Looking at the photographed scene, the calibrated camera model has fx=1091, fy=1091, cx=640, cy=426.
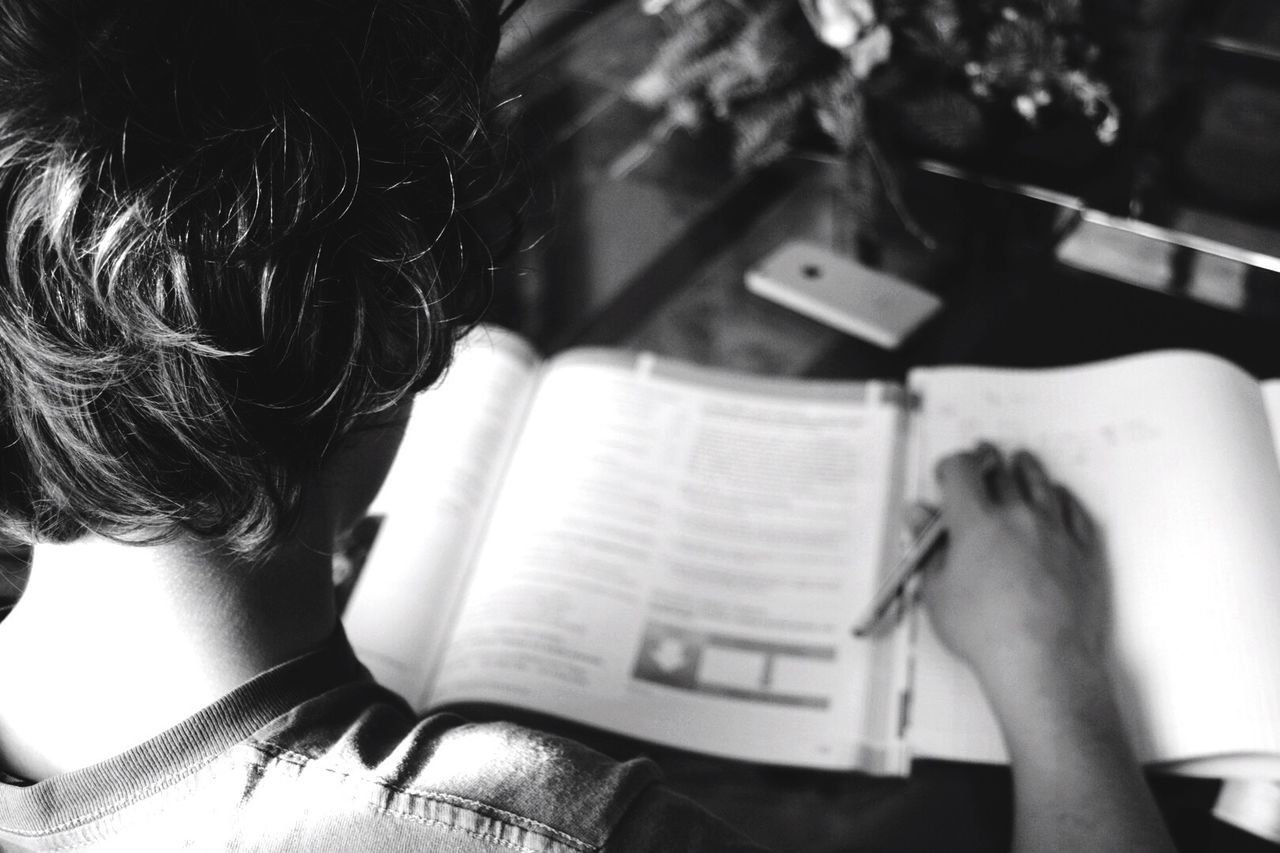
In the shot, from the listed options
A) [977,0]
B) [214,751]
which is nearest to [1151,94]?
[977,0]

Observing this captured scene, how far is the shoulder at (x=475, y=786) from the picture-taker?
0.45 metres

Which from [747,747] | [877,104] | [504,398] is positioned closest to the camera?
[747,747]

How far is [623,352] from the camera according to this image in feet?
2.63

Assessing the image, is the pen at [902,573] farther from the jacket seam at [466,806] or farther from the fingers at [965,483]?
the jacket seam at [466,806]

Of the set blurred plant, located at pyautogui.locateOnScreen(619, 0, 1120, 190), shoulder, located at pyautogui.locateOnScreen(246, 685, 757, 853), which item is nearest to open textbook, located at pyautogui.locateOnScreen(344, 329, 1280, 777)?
shoulder, located at pyautogui.locateOnScreen(246, 685, 757, 853)

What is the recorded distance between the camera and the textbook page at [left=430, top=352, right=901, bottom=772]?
610mm

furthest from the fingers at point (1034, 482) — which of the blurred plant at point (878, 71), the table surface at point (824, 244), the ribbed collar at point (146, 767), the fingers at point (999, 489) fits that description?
the ribbed collar at point (146, 767)

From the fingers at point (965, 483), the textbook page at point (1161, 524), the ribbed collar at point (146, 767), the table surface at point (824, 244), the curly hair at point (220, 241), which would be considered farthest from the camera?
the table surface at point (824, 244)

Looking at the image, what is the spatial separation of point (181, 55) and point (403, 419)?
22 cm

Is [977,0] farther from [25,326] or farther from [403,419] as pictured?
[25,326]

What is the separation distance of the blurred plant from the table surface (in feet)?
0.16

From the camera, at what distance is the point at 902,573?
25.8 inches

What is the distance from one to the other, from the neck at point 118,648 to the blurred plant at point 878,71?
600mm

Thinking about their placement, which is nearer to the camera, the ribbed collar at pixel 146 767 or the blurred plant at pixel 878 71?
the ribbed collar at pixel 146 767
